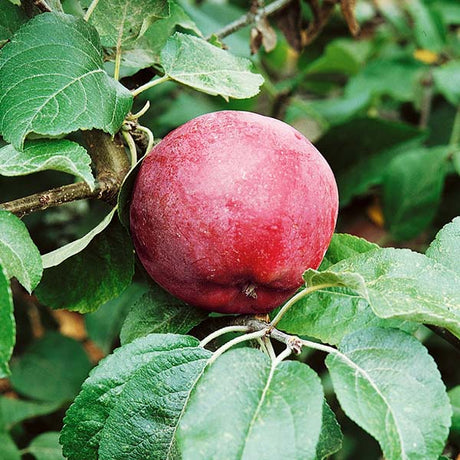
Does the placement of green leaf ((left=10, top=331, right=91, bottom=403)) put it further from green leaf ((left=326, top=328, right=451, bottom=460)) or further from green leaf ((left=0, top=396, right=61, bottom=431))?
green leaf ((left=326, top=328, right=451, bottom=460))

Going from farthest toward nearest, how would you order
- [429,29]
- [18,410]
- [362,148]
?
[429,29]
[362,148]
[18,410]

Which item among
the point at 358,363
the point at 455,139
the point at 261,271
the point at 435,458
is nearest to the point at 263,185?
the point at 261,271

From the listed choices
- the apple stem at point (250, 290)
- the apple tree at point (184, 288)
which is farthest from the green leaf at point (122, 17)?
the apple stem at point (250, 290)

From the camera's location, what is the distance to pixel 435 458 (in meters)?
0.54

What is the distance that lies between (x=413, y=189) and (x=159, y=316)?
0.84m

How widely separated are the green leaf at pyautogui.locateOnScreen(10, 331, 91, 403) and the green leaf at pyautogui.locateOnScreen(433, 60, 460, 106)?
3.47 feet

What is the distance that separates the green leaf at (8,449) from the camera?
46.8 inches

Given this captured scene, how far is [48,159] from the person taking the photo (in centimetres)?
64

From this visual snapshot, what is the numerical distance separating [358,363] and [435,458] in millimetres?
105

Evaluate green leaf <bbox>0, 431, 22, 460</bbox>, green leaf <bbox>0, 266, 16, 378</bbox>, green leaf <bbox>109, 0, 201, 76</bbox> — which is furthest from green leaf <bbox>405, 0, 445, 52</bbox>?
green leaf <bbox>0, 266, 16, 378</bbox>

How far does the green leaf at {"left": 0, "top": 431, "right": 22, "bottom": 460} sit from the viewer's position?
119 cm

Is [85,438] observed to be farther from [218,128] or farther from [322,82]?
[322,82]

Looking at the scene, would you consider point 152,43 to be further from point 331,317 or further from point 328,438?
point 328,438

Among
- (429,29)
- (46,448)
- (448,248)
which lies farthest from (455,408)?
(429,29)
